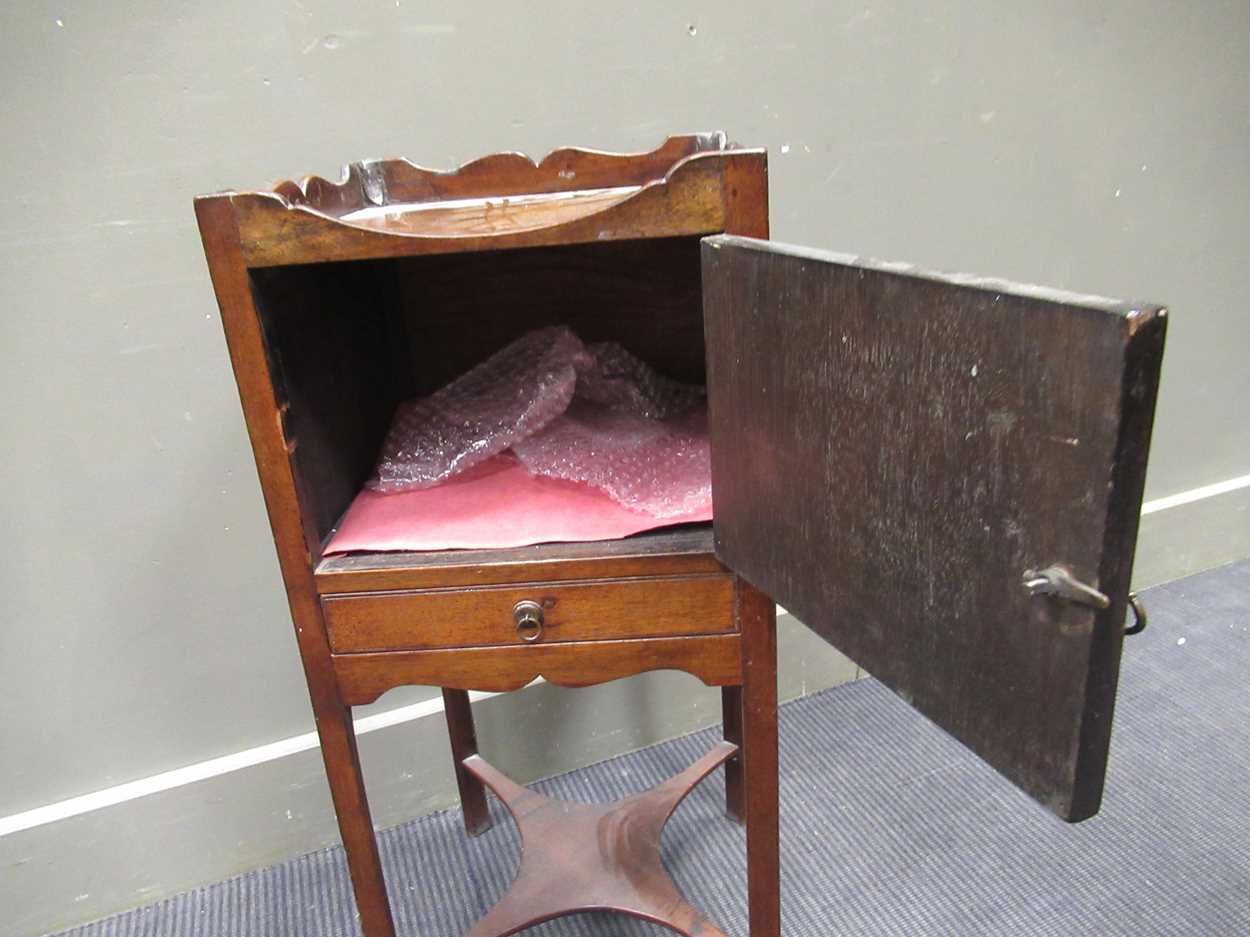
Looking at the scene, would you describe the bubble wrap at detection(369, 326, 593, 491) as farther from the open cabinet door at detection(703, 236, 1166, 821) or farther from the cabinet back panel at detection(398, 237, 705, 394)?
the open cabinet door at detection(703, 236, 1166, 821)

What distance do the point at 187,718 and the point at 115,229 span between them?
625mm

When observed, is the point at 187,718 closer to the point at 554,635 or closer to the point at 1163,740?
the point at 554,635

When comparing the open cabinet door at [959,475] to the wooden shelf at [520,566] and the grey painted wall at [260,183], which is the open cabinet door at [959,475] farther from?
the grey painted wall at [260,183]

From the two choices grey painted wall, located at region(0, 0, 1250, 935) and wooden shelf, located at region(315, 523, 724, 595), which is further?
grey painted wall, located at region(0, 0, 1250, 935)

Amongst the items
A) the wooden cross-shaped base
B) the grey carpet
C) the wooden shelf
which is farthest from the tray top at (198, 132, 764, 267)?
the grey carpet

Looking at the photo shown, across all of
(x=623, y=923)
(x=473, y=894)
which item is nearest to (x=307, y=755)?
(x=473, y=894)

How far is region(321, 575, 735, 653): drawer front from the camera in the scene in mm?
761

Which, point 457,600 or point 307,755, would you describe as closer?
point 457,600

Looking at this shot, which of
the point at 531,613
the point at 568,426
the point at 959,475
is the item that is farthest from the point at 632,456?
the point at 959,475

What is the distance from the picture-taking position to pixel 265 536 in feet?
3.79

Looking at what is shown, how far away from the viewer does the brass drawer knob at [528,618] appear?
761 mm

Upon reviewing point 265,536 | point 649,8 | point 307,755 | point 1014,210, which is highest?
point 649,8

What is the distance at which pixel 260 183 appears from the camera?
1.02 meters

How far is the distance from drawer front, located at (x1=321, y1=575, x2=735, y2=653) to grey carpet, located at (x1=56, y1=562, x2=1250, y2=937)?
0.55 meters
